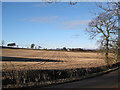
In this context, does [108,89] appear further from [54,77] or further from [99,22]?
[99,22]

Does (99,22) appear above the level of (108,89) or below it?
above

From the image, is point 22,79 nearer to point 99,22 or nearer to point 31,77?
point 31,77

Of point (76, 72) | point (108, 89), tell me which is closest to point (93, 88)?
point (108, 89)

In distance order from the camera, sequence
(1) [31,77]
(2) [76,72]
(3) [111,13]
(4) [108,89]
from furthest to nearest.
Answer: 1. (3) [111,13]
2. (2) [76,72]
3. (1) [31,77]
4. (4) [108,89]

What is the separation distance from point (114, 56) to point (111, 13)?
39.0 ft

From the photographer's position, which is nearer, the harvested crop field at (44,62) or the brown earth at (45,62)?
the harvested crop field at (44,62)

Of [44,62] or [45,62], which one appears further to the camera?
[45,62]

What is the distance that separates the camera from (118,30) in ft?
79.8

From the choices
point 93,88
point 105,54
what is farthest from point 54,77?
point 105,54

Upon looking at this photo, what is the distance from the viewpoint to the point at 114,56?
27078 millimetres

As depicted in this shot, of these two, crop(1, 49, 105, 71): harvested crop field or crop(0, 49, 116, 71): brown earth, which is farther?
crop(0, 49, 116, 71): brown earth

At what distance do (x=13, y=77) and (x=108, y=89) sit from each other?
18.4 ft

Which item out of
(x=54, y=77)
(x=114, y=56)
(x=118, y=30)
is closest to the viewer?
(x=54, y=77)

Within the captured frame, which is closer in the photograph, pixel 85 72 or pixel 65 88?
pixel 65 88
